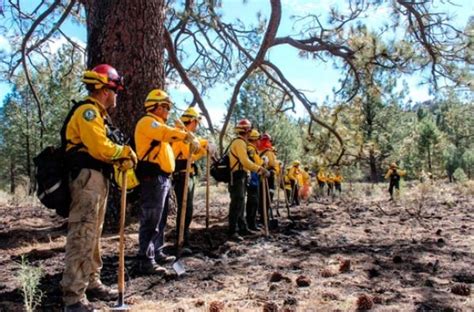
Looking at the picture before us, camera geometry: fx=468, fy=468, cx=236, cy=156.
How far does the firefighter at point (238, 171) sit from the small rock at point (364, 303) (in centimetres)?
362

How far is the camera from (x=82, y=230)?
3.48m

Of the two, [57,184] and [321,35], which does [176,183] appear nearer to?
[57,184]

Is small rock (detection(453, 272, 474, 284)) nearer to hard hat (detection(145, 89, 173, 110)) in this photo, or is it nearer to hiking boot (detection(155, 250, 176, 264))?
hiking boot (detection(155, 250, 176, 264))

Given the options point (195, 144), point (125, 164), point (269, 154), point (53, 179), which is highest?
point (269, 154)

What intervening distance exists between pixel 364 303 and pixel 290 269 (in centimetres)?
144

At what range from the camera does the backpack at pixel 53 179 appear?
345 centimetres

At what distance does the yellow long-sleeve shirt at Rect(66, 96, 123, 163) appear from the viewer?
338 cm

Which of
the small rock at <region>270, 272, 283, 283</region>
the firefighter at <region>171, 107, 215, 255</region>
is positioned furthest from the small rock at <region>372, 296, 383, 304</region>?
the firefighter at <region>171, 107, 215, 255</region>

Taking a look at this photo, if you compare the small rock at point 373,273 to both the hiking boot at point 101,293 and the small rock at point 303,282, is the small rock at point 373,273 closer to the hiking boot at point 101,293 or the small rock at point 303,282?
the small rock at point 303,282

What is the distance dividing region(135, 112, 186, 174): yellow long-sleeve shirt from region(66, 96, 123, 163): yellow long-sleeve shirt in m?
0.91

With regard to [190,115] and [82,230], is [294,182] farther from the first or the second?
[82,230]

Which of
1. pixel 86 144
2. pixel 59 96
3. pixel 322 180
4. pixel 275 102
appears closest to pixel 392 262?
pixel 86 144

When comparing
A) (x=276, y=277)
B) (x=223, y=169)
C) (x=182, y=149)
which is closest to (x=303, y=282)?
(x=276, y=277)

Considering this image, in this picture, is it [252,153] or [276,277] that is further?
[252,153]
